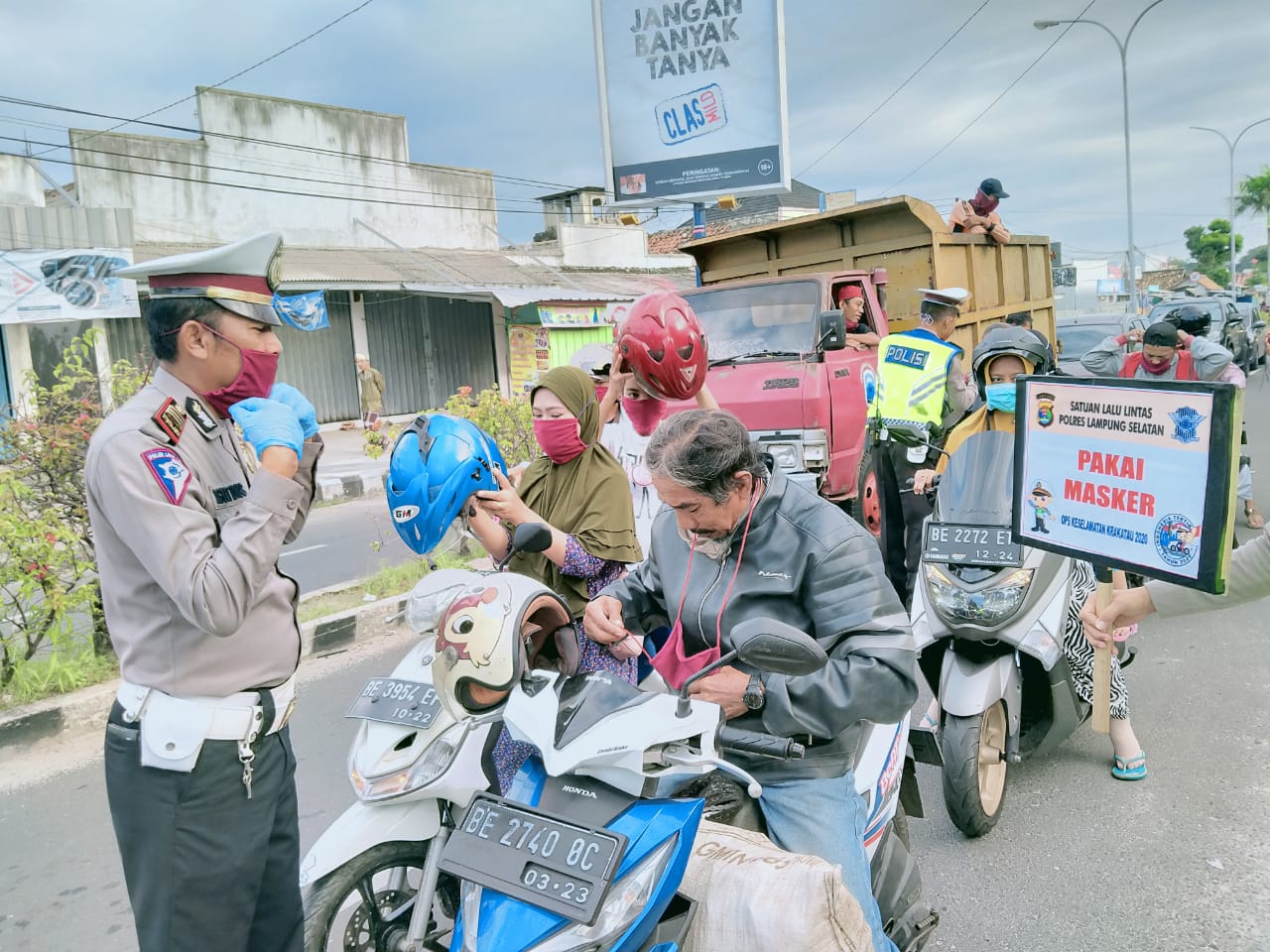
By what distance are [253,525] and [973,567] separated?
8.92 ft

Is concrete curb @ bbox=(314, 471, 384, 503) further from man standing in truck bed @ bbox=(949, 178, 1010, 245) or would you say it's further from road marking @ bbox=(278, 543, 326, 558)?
man standing in truck bed @ bbox=(949, 178, 1010, 245)

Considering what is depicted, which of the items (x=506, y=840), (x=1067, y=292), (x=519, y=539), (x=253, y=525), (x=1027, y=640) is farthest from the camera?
(x=1067, y=292)

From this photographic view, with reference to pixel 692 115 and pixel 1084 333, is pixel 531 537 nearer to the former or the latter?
pixel 692 115

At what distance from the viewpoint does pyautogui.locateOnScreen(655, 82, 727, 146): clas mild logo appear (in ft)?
41.9

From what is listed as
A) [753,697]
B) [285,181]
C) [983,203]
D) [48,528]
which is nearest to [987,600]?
[753,697]

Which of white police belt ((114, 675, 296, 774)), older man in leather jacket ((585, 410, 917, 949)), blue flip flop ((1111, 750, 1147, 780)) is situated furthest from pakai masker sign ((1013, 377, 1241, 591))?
white police belt ((114, 675, 296, 774))

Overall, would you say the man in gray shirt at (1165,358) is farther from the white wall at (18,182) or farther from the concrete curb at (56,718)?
the white wall at (18,182)

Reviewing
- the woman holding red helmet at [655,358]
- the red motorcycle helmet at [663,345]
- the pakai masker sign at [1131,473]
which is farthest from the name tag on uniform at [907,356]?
the pakai masker sign at [1131,473]

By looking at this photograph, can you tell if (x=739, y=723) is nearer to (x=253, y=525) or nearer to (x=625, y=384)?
(x=253, y=525)

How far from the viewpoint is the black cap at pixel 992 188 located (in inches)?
367

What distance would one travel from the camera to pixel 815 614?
2.32 metres

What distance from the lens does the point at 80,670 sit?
5.46m

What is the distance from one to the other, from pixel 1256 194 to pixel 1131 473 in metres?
77.5

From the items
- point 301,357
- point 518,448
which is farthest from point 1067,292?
point 518,448
